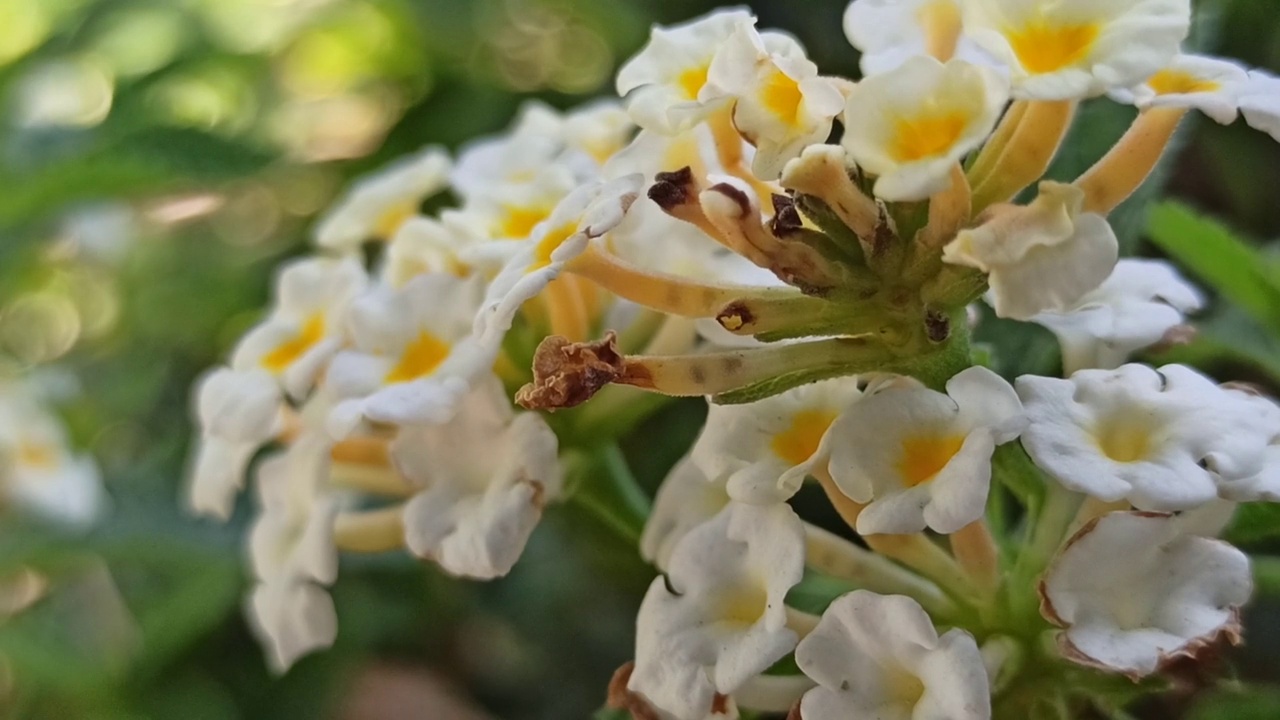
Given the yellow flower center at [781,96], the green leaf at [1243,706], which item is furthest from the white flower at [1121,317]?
the green leaf at [1243,706]

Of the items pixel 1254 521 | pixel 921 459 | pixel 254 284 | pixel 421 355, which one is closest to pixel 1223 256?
pixel 1254 521

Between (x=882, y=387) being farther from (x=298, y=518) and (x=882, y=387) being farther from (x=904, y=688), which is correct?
(x=298, y=518)

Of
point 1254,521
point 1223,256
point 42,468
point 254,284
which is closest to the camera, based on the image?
point 1254,521

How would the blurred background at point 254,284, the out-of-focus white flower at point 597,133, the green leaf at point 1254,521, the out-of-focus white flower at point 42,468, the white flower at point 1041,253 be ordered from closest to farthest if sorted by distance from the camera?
the white flower at point 1041,253, the green leaf at point 1254,521, the out-of-focus white flower at point 597,133, the blurred background at point 254,284, the out-of-focus white flower at point 42,468

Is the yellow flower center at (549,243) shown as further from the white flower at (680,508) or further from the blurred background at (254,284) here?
the blurred background at (254,284)

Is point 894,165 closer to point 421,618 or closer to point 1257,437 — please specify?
point 1257,437

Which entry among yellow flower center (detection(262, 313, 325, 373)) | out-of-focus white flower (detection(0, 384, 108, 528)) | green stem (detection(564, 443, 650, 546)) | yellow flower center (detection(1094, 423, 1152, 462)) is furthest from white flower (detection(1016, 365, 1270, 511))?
out-of-focus white flower (detection(0, 384, 108, 528))

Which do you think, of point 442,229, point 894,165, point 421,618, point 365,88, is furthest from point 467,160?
point 365,88
